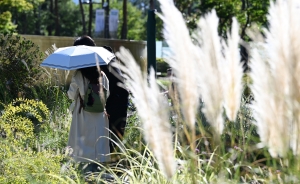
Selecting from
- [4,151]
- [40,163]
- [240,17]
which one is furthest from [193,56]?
[240,17]

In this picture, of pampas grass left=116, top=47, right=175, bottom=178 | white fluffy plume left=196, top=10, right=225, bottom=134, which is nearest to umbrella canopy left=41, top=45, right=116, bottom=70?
pampas grass left=116, top=47, right=175, bottom=178

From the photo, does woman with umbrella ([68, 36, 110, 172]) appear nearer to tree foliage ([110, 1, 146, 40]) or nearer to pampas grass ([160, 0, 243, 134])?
pampas grass ([160, 0, 243, 134])

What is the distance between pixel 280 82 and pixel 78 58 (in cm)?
367

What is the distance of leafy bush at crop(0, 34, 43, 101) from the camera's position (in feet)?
30.2

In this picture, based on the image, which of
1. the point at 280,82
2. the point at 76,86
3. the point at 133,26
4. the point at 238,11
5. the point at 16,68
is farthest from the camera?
the point at 133,26

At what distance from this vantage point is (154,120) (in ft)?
8.00

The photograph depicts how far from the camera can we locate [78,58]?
5.79 meters

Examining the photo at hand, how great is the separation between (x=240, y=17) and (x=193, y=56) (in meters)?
28.3

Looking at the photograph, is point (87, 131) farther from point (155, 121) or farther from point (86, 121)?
point (155, 121)

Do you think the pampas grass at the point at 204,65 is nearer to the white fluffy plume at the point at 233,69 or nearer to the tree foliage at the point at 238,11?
the white fluffy plume at the point at 233,69

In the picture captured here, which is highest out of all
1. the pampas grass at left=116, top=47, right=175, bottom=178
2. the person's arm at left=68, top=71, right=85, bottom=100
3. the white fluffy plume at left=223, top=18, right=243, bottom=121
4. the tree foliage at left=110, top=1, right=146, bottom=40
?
the tree foliage at left=110, top=1, right=146, bottom=40

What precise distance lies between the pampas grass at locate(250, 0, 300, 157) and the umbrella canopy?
3.37 m

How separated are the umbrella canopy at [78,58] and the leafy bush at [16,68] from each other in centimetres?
293

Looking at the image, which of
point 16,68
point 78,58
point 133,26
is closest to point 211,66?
point 78,58
